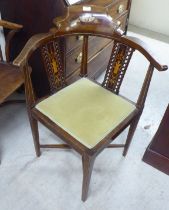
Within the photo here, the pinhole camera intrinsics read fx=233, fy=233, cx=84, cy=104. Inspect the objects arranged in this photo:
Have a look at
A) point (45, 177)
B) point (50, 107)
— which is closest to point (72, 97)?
point (50, 107)

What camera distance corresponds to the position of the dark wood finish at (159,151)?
1370 millimetres

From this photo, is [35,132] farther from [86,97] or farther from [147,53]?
[147,53]

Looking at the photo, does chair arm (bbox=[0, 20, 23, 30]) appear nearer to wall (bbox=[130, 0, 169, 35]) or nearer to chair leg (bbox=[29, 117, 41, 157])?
chair leg (bbox=[29, 117, 41, 157])

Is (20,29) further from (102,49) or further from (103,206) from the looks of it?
(103,206)

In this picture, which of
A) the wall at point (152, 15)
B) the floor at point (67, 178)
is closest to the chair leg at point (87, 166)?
the floor at point (67, 178)

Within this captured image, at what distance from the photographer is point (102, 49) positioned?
1.90 m

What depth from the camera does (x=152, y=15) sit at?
3119mm

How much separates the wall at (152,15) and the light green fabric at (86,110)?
7.27 feet

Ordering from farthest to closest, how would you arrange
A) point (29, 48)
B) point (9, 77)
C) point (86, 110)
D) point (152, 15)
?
1. point (152, 15)
2. point (9, 77)
3. point (86, 110)
4. point (29, 48)

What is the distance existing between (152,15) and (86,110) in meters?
2.46

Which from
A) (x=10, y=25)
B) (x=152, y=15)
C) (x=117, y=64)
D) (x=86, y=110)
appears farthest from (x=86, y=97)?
(x=152, y=15)

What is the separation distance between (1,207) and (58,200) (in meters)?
0.31

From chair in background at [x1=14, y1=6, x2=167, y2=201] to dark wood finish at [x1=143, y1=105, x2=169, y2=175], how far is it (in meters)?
0.19

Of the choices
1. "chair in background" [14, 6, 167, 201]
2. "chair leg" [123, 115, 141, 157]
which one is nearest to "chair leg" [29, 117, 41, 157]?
"chair in background" [14, 6, 167, 201]
